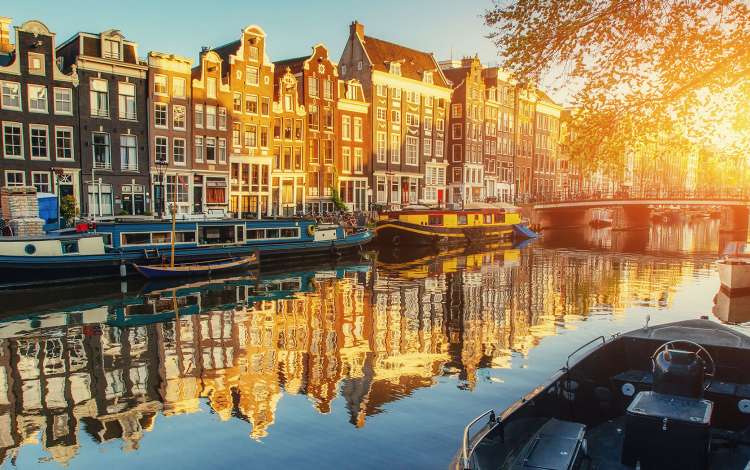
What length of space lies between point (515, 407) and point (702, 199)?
66952 millimetres

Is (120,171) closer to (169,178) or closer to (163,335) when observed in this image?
(169,178)

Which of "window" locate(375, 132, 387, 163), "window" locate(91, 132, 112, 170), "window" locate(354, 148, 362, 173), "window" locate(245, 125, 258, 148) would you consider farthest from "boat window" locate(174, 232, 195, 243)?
"window" locate(375, 132, 387, 163)

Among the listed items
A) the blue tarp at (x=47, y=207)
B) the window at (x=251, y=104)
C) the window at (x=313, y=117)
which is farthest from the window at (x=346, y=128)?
the blue tarp at (x=47, y=207)

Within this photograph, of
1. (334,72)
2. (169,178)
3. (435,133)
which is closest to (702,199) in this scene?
(435,133)

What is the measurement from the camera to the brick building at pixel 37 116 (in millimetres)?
41625

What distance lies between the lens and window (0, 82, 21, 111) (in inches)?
1630

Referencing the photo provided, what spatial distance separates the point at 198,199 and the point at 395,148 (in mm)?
25858

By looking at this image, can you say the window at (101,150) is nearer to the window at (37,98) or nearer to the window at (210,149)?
the window at (37,98)

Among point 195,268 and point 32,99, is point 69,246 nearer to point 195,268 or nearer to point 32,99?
point 195,268

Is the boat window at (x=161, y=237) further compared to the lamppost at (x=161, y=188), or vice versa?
the lamppost at (x=161, y=188)

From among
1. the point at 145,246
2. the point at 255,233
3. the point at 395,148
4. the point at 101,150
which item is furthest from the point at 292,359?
the point at 395,148

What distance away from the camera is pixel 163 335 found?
20.8m

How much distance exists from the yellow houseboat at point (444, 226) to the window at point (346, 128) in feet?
44.0

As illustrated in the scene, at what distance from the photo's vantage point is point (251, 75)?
5391 cm
